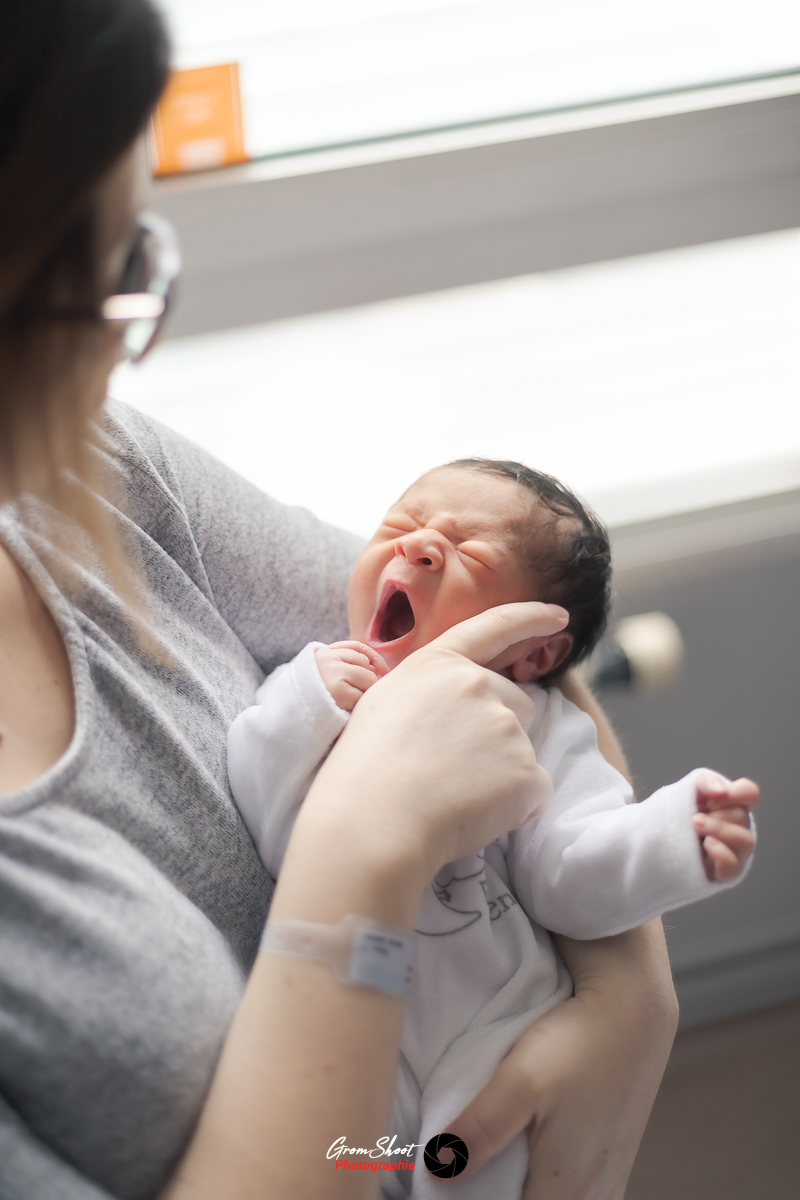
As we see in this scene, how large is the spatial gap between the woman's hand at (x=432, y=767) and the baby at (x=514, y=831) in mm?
60

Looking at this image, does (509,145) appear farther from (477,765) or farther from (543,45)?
(477,765)

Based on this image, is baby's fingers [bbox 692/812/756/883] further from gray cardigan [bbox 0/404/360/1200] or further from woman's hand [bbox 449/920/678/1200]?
gray cardigan [bbox 0/404/360/1200]

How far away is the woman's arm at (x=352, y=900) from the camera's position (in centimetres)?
59

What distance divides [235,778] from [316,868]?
0.66 ft

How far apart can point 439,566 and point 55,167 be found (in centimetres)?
56

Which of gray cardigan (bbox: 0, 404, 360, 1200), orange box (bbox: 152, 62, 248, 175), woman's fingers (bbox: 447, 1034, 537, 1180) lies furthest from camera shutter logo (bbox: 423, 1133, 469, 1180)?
orange box (bbox: 152, 62, 248, 175)

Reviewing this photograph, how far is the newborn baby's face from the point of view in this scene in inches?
38.1

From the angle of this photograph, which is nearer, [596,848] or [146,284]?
[146,284]

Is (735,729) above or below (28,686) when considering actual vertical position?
below

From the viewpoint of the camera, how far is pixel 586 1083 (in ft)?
2.47

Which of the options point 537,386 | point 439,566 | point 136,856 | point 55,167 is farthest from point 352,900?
point 537,386

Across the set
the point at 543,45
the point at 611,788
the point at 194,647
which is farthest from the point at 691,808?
the point at 543,45

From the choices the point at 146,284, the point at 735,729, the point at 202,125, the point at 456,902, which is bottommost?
the point at 735,729

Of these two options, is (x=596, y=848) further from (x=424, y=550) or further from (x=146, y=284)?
(x=146, y=284)
